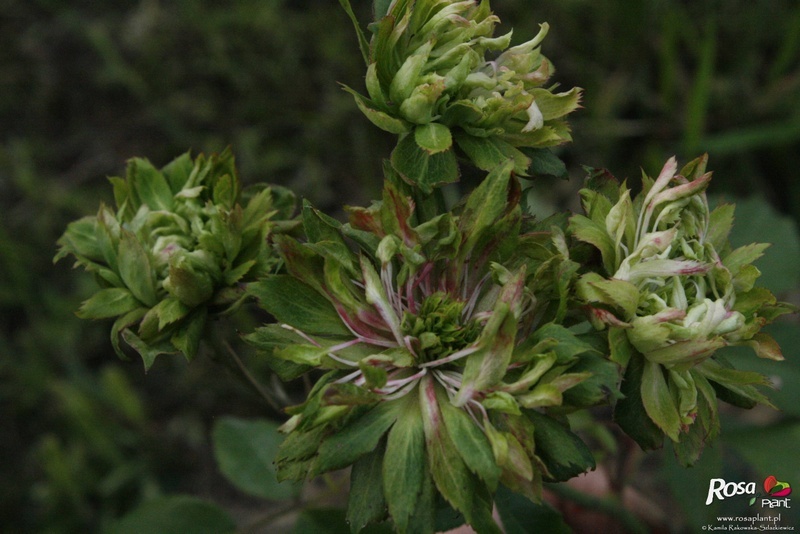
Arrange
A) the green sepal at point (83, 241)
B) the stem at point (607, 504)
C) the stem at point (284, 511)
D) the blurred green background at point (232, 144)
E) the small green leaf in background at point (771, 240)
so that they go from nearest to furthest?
the green sepal at point (83, 241)
the stem at point (284, 511)
the stem at point (607, 504)
the small green leaf in background at point (771, 240)
the blurred green background at point (232, 144)

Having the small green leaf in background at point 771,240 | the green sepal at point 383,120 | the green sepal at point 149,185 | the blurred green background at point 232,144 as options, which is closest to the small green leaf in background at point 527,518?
the green sepal at point 383,120

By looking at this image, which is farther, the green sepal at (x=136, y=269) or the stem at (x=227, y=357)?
the stem at (x=227, y=357)

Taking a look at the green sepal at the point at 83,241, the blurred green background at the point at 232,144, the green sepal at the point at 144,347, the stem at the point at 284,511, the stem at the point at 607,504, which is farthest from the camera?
the blurred green background at the point at 232,144

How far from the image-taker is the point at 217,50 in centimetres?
317

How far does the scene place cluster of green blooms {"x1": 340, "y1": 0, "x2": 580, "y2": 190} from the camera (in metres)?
1.16

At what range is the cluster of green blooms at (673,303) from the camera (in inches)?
42.3

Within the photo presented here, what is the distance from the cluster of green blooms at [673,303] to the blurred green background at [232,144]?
167 centimetres

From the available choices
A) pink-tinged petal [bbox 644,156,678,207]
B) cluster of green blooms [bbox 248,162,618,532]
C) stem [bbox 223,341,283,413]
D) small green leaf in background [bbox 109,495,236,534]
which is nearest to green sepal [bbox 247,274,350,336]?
cluster of green blooms [bbox 248,162,618,532]

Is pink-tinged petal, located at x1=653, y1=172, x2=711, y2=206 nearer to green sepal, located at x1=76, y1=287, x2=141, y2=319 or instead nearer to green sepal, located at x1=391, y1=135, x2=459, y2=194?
green sepal, located at x1=391, y1=135, x2=459, y2=194

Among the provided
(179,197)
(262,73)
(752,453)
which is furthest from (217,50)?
(752,453)

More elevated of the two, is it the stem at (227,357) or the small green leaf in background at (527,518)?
the stem at (227,357)

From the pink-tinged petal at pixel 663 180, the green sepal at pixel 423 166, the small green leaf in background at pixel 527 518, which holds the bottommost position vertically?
the small green leaf in background at pixel 527 518

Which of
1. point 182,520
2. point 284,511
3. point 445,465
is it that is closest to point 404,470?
point 445,465

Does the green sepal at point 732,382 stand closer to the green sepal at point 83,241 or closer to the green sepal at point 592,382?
the green sepal at point 592,382
